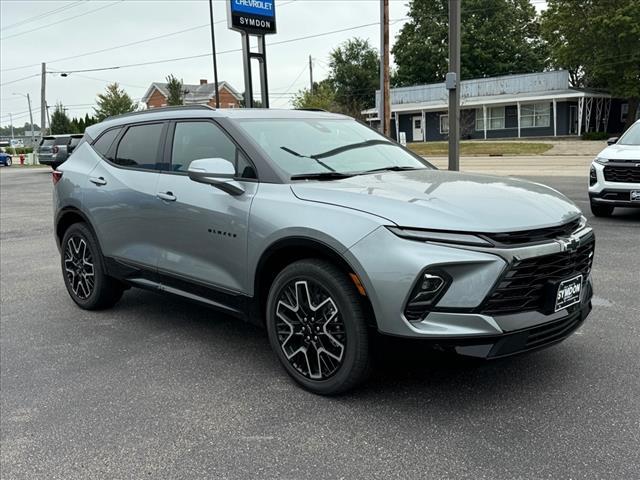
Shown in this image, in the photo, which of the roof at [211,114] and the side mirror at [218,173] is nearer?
the side mirror at [218,173]

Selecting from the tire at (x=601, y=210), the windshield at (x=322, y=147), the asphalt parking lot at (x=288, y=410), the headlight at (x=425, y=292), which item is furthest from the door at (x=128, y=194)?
the tire at (x=601, y=210)

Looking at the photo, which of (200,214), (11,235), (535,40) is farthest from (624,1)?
(200,214)

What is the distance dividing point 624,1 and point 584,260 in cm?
4331

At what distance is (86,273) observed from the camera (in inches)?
214

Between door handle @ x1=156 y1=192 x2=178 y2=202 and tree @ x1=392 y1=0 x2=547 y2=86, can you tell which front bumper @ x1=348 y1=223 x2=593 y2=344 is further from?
tree @ x1=392 y1=0 x2=547 y2=86

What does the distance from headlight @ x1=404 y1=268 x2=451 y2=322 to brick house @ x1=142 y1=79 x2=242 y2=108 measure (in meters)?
69.3

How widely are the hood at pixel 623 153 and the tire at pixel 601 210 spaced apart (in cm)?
85

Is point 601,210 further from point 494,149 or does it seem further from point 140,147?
point 494,149

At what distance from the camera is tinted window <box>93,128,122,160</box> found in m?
5.31

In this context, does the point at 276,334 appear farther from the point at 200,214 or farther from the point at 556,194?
the point at 556,194

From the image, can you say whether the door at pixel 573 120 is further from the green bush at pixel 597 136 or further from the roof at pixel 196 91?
the roof at pixel 196 91

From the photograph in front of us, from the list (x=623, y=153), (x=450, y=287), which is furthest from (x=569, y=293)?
(x=623, y=153)

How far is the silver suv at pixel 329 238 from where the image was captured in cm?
Answer: 302

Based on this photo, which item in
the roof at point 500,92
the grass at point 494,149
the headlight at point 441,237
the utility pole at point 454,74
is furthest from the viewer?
the roof at point 500,92
